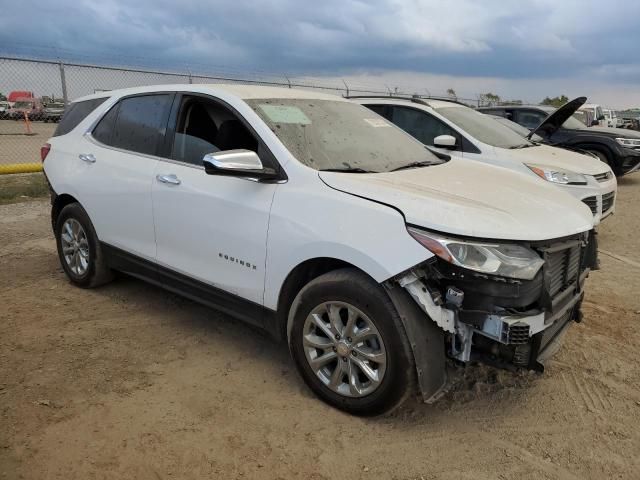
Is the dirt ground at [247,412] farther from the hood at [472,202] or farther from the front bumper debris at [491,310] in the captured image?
the hood at [472,202]

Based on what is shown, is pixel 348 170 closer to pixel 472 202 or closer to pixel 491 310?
pixel 472 202

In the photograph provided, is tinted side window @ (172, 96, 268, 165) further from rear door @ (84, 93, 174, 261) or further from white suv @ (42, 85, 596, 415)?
rear door @ (84, 93, 174, 261)

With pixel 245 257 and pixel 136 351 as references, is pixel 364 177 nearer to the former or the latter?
pixel 245 257

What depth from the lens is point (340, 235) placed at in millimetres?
2740

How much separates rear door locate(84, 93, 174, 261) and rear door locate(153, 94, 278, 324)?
0.15 m

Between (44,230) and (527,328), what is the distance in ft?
20.3

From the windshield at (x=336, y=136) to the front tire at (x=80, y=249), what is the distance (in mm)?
Answer: 2006

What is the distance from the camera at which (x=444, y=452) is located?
266 centimetres

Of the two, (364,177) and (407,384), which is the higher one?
(364,177)

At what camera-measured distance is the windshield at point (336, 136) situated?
3.23 meters

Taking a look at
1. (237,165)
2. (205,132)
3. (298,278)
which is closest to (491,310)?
(298,278)

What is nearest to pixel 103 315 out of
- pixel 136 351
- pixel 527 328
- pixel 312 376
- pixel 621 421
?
pixel 136 351

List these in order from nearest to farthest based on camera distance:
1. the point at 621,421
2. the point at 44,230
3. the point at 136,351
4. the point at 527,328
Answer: the point at 527,328, the point at 621,421, the point at 136,351, the point at 44,230

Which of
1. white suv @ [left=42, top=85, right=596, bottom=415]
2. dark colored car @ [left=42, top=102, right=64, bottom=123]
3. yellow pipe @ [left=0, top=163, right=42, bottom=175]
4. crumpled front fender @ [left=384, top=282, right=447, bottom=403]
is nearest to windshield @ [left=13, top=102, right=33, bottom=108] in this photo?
dark colored car @ [left=42, top=102, right=64, bottom=123]
